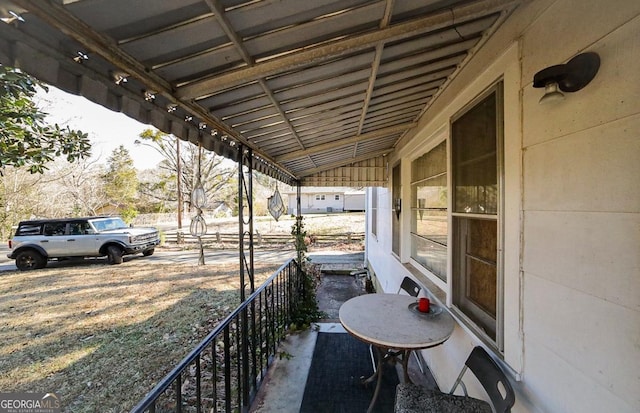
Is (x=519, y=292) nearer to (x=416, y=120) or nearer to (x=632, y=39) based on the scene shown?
(x=632, y=39)

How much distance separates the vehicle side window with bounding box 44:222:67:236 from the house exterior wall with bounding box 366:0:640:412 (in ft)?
37.9

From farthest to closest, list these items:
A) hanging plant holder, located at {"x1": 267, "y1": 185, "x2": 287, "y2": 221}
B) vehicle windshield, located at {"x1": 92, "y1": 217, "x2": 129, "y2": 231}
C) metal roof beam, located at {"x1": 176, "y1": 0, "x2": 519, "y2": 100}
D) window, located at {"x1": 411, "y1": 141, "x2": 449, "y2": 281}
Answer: vehicle windshield, located at {"x1": 92, "y1": 217, "x2": 129, "y2": 231} → hanging plant holder, located at {"x1": 267, "y1": 185, "x2": 287, "y2": 221} → window, located at {"x1": 411, "y1": 141, "x2": 449, "y2": 281} → metal roof beam, located at {"x1": 176, "y1": 0, "x2": 519, "y2": 100}

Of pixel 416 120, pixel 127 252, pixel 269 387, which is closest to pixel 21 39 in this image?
pixel 269 387

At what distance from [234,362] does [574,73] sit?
12.6 ft

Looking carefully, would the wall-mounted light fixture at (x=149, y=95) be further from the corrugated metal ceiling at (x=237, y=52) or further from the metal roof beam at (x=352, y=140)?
the metal roof beam at (x=352, y=140)

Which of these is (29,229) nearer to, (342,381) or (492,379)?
(342,381)

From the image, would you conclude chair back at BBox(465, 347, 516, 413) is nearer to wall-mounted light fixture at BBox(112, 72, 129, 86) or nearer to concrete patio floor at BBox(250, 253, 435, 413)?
concrete patio floor at BBox(250, 253, 435, 413)

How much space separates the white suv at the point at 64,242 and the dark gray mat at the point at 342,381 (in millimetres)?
8569

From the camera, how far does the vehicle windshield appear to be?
8852 mm

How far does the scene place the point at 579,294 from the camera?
956mm

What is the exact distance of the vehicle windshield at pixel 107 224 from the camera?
Answer: 29.0 ft

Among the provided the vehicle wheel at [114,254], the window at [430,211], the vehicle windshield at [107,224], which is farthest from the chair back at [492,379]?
the vehicle windshield at [107,224]

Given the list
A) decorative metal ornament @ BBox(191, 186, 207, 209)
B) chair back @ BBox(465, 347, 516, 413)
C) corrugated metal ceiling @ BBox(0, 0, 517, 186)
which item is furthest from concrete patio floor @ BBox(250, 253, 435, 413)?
corrugated metal ceiling @ BBox(0, 0, 517, 186)

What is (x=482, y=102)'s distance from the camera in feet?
5.57
